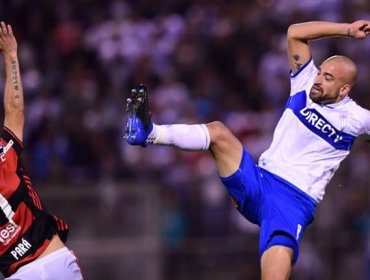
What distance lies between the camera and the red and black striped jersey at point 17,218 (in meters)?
7.44

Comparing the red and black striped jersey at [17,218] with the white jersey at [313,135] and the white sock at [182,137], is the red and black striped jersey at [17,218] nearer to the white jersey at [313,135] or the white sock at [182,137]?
the white sock at [182,137]

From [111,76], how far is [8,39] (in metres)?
8.50

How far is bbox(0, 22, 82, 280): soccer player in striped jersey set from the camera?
24.4 feet

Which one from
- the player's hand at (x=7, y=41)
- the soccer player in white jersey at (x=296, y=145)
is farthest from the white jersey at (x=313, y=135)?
the player's hand at (x=7, y=41)

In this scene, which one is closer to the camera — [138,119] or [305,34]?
[138,119]

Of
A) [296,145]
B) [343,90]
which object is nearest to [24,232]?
[296,145]

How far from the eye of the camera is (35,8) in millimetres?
17656

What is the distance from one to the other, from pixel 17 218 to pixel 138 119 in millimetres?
1388

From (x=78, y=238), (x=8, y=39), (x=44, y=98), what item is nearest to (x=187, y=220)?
(x=78, y=238)

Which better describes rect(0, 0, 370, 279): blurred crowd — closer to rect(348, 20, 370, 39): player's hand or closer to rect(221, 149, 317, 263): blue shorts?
rect(221, 149, 317, 263): blue shorts

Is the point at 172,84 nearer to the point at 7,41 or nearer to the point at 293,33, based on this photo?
the point at 293,33

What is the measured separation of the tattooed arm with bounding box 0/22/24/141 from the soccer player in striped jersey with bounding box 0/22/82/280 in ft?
0.42

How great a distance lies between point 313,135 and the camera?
28.8 ft

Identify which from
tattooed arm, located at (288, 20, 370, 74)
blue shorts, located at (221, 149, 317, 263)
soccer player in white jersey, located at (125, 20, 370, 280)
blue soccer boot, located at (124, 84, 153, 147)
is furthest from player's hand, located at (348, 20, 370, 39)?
blue soccer boot, located at (124, 84, 153, 147)
